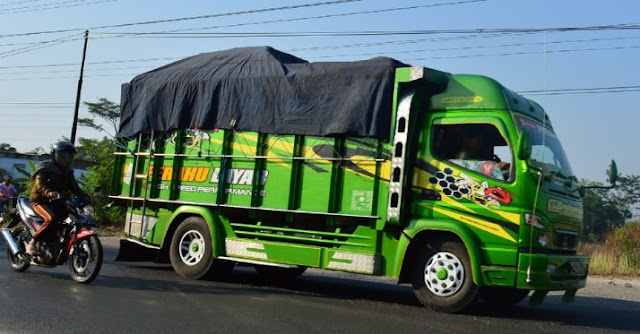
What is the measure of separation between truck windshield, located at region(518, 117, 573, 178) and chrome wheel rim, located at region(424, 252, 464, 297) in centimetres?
147

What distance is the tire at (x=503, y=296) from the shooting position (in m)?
8.21

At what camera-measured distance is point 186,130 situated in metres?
10.4

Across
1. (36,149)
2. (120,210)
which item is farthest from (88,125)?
(120,210)

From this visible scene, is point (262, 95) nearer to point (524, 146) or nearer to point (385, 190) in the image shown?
point (385, 190)

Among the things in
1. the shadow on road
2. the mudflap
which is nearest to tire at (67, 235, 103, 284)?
the shadow on road

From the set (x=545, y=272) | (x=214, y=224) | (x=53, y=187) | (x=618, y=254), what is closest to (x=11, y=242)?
(x=53, y=187)

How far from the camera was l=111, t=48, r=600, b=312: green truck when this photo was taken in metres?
7.36

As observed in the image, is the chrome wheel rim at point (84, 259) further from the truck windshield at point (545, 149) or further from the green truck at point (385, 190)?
the truck windshield at point (545, 149)

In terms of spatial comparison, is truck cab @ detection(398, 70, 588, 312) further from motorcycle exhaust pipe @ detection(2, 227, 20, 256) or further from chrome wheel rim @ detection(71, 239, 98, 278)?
motorcycle exhaust pipe @ detection(2, 227, 20, 256)

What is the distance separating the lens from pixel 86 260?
8.27 meters

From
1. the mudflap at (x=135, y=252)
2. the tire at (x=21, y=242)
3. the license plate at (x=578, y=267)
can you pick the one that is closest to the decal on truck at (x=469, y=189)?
the license plate at (x=578, y=267)

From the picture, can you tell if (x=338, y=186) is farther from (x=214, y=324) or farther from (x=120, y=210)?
(x=120, y=210)

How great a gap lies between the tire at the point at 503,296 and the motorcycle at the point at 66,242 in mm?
4925

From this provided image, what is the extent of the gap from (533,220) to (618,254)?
1132 centimetres
